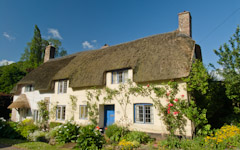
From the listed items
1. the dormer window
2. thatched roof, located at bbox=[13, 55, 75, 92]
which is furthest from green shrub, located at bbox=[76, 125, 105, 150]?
the dormer window

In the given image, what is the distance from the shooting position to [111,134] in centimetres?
1027

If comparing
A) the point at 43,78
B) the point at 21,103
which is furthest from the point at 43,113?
the point at 21,103

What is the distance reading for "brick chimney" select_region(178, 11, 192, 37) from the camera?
12313 millimetres

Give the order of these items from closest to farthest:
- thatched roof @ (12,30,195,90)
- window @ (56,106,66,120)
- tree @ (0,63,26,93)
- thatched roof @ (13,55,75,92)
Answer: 1. thatched roof @ (12,30,195,90)
2. window @ (56,106,66,120)
3. thatched roof @ (13,55,75,92)
4. tree @ (0,63,26,93)

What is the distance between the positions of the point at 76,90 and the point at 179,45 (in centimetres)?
931

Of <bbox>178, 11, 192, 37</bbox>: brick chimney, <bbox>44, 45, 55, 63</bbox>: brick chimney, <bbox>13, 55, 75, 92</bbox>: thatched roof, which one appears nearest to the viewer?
<bbox>178, 11, 192, 37</bbox>: brick chimney

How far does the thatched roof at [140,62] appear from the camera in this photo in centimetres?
991

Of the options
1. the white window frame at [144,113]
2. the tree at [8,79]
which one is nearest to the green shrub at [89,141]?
the white window frame at [144,113]

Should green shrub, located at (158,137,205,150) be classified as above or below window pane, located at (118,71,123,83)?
below

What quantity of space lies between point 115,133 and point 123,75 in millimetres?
4164

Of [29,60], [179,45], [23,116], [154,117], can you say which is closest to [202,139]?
[154,117]

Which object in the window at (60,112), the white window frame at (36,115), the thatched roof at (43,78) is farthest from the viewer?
the white window frame at (36,115)

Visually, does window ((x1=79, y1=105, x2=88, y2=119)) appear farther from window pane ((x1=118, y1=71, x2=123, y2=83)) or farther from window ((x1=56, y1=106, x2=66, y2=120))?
window pane ((x1=118, y1=71, x2=123, y2=83))

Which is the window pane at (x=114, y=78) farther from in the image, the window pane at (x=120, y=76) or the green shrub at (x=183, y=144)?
the green shrub at (x=183, y=144)
